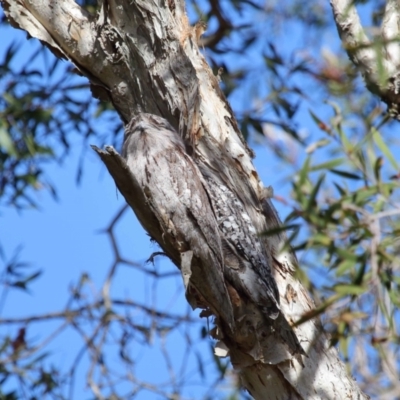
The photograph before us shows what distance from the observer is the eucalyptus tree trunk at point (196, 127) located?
2.39 meters

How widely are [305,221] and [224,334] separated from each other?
51 centimetres

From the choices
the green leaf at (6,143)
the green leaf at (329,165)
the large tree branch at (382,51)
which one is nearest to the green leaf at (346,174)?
the green leaf at (329,165)

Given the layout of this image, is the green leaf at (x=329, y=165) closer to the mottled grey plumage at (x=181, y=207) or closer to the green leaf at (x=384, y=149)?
the green leaf at (x=384, y=149)

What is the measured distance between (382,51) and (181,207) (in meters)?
0.92

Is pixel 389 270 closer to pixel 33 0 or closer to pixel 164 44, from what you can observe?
pixel 164 44

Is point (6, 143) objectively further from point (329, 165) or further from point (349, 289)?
point (349, 289)

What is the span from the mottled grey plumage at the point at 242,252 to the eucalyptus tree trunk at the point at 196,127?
0.04 meters

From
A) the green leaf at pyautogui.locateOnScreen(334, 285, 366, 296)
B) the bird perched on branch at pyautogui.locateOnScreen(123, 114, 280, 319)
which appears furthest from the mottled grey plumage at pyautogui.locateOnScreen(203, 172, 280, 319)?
the green leaf at pyautogui.locateOnScreen(334, 285, 366, 296)

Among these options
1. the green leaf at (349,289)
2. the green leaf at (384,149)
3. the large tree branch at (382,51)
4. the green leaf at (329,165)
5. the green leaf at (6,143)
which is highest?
the green leaf at (6,143)

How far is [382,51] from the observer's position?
8.47ft

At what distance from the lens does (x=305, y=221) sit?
6.98 feet

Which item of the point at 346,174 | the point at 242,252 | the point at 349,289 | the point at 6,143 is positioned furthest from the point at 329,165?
the point at 6,143

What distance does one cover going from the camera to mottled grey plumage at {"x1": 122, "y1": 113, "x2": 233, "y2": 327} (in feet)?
7.62

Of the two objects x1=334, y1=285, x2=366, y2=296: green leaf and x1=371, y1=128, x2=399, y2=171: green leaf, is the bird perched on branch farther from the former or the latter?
x1=371, y1=128, x2=399, y2=171: green leaf
